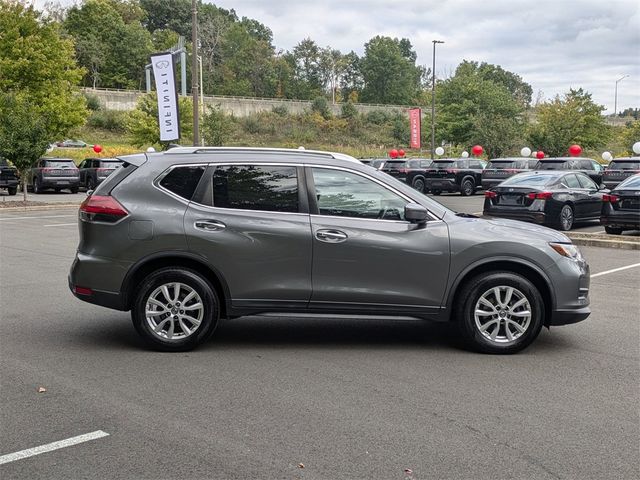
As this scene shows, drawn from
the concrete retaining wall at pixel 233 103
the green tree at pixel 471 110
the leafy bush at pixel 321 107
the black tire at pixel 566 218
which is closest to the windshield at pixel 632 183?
the black tire at pixel 566 218

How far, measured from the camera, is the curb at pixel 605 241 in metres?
14.3

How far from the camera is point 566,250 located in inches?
254

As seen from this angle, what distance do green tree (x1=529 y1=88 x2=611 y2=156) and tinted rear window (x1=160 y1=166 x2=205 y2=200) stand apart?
50.5m

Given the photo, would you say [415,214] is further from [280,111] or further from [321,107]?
[321,107]

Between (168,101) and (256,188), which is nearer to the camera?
(256,188)

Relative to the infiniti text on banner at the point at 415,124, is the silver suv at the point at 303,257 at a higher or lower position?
lower

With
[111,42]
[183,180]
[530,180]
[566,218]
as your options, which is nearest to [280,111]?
[111,42]

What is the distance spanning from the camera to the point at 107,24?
96.6 meters

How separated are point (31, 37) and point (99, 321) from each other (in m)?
32.8

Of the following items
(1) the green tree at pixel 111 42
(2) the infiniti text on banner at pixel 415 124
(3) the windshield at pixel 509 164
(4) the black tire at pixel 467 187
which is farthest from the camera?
(1) the green tree at pixel 111 42

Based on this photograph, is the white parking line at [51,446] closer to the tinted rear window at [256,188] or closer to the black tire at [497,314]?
the tinted rear window at [256,188]

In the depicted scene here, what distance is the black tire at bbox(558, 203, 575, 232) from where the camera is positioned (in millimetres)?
16703

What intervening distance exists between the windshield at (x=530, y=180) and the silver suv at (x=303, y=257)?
10.4 metres

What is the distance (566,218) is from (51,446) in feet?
48.6
